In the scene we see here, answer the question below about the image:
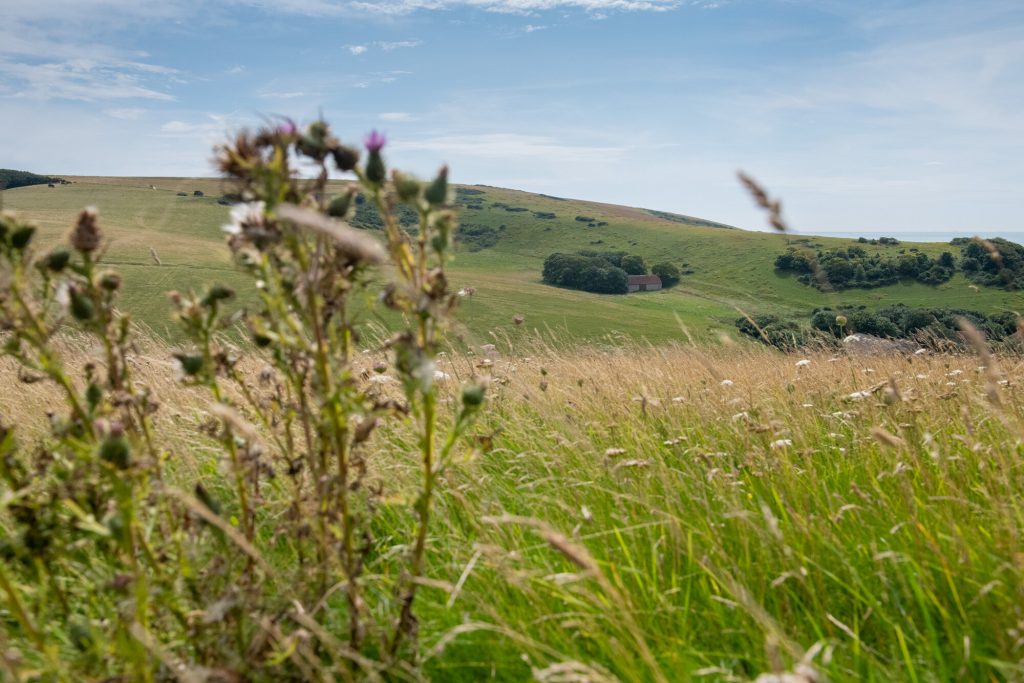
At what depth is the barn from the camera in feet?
274

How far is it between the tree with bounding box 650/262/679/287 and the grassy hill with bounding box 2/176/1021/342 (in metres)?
1.81

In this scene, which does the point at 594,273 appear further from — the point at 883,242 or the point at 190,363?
the point at 190,363

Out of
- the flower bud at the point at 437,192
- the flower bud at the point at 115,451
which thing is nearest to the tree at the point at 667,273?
the flower bud at the point at 437,192

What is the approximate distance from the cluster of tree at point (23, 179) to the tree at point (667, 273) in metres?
90.2

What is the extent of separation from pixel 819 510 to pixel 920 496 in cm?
52

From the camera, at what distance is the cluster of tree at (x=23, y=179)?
4114 inches

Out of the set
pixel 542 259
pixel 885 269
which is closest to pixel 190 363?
pixel 885 269

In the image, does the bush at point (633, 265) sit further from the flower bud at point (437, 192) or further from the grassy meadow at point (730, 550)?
the flower bud at point (437, 192)

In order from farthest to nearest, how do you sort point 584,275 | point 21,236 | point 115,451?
point 584,275 < point 21,236 < point 115,451

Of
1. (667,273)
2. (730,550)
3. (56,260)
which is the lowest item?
(730,550)

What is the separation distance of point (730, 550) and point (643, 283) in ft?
273

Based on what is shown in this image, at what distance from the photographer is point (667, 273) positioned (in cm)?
8838

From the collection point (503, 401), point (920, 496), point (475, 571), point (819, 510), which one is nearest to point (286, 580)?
point (475, 571)

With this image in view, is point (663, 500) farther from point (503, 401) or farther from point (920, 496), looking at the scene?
point (503, 401)
